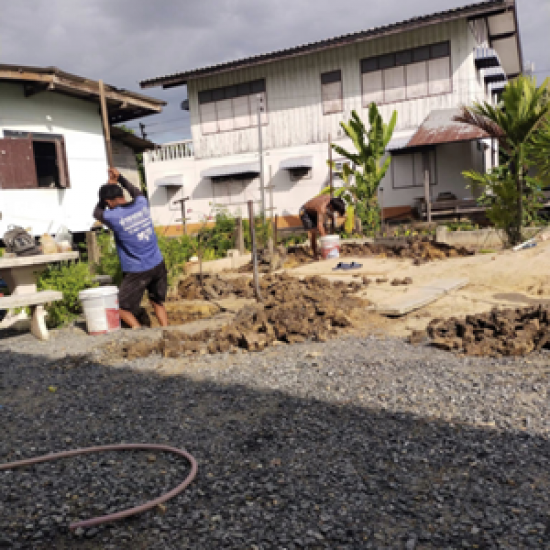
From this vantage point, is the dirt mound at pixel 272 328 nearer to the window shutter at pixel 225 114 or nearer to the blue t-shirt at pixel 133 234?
the blue t-shirt at pixel 133 234

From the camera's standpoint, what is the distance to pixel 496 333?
502 centimetres

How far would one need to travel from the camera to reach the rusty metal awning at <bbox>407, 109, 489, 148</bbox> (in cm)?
1489

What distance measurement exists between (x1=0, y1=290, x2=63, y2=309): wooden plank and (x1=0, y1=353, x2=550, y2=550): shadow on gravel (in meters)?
2.40

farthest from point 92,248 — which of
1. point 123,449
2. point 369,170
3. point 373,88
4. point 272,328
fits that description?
point 373,88

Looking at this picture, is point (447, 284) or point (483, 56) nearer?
point (447, 284)

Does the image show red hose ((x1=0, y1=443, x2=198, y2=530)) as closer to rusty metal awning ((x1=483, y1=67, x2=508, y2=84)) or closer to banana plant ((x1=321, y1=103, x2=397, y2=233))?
banana plant ((x1=321, y1=103, x2=397, y2=233))

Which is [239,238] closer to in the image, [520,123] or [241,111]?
[520,123]

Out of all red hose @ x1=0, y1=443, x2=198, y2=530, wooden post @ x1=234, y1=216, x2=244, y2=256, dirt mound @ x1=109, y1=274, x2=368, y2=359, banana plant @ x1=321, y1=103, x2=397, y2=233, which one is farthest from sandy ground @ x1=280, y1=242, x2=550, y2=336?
banana plant @ x1=321, y1=103, x2=397, y2=233

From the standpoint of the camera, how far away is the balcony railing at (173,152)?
20.8m

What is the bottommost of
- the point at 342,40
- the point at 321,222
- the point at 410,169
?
the point at 321,222

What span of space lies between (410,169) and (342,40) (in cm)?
467

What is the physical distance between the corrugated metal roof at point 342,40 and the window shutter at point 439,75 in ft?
4.33

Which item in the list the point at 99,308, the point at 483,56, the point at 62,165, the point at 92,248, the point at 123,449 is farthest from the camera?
the point at 483,56

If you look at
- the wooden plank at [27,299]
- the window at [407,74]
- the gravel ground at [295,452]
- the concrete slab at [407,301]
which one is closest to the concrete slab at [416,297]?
the concrete slab at [407,301]
